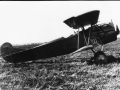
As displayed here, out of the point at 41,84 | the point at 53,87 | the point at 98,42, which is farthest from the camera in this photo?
the point at 98,42

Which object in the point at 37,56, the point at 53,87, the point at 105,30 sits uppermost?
the point at 105,30

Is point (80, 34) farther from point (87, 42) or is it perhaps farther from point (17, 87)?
point (17, 87)

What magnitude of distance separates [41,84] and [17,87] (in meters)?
0.84

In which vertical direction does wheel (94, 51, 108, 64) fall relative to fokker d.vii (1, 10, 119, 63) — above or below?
below

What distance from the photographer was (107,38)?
278 inches

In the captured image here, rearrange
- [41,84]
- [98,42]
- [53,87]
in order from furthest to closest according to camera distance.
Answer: [98,42] → [41,84] → [53,87]

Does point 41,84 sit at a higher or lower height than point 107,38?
lower

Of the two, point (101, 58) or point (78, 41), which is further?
point (78, 41)

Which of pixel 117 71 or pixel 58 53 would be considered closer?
pixel 117 71

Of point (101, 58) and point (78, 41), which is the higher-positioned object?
point (78, 41)

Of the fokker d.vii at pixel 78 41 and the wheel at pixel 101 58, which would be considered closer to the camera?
the wheel at pixel 101 58

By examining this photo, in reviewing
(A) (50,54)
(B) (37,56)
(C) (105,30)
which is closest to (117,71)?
(C) (105,30)

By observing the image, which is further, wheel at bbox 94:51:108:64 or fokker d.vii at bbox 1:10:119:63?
fokker d.vii at bbox 1:10:119:63

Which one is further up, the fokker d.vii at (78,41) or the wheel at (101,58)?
the fokker d.vii at (78,41)
